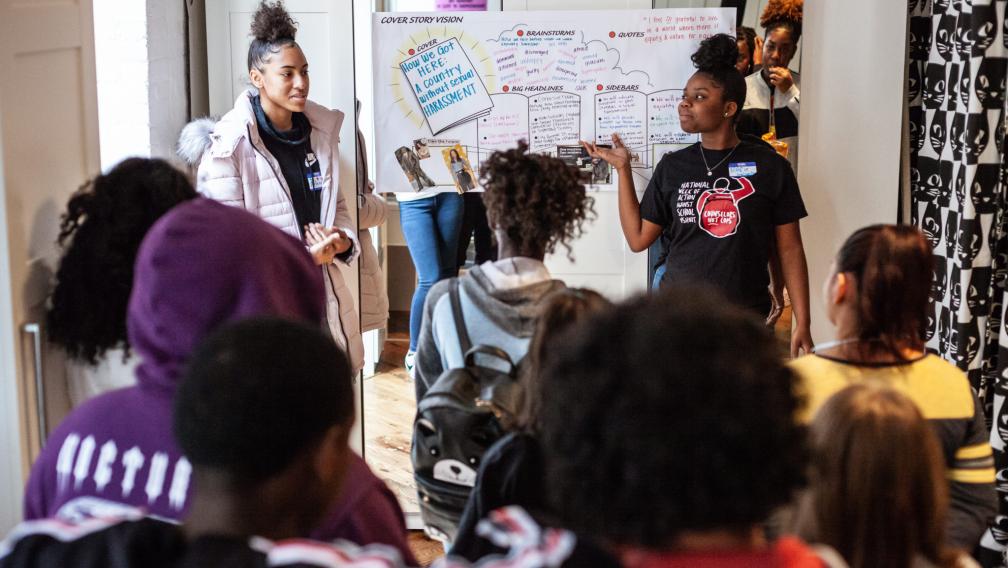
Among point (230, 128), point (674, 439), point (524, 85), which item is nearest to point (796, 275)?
point (524, 85)

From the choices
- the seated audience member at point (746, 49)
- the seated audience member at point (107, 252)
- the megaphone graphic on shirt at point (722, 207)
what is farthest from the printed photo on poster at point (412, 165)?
the seated audience member at point (107, 252)

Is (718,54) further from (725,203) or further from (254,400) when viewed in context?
(254,400)

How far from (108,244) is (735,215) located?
182 centimetres

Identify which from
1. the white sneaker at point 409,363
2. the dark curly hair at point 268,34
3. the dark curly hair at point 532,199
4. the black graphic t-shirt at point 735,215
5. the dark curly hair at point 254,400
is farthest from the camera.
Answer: the white sneaker at point 409,363

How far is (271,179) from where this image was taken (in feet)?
10.4

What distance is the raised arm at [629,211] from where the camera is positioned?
10.5 feet

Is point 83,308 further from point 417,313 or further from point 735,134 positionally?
point 735,134

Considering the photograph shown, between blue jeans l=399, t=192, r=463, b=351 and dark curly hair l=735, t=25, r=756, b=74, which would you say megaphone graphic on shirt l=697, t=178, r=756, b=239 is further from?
blue jeans l=399, t=192, r=463, b=351

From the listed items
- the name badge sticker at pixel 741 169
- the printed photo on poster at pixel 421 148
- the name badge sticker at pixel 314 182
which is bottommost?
the name badge sticker at pixel 314 182

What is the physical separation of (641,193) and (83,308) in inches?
74.5

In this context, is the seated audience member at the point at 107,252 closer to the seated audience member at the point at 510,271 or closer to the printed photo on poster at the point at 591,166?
the seated audience member at the point at 510,271

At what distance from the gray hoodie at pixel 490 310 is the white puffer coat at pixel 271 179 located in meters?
1.15

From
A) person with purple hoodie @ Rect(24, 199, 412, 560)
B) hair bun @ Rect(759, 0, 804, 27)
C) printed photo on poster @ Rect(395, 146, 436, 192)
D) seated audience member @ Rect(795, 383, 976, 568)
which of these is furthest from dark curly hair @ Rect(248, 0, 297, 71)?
seated audience member @ Rect(795, 383, 976, 568)

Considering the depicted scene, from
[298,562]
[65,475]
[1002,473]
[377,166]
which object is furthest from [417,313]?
[298,562]
